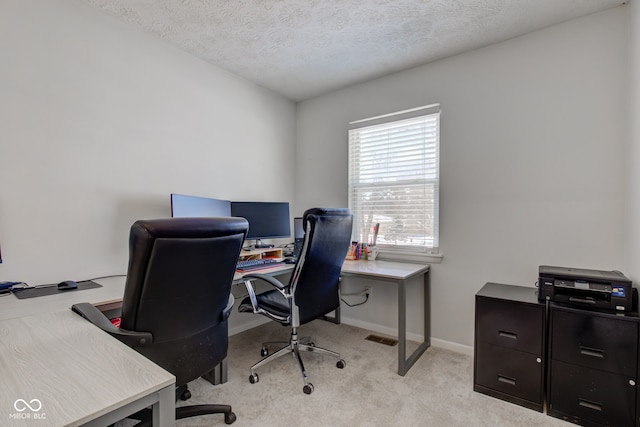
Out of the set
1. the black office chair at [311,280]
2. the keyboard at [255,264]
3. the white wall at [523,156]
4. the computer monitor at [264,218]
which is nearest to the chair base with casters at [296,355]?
the black office chair at [311,280]

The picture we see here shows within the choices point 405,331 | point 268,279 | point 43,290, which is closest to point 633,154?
point 405,331

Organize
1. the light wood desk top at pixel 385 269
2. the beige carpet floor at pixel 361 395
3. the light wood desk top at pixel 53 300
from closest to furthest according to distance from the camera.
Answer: the light wood desk top at pixel 53 300
the beige carpet floor at pixel 361 395
the light wood desk top at pixel 385 269

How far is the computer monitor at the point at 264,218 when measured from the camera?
9.23 ft

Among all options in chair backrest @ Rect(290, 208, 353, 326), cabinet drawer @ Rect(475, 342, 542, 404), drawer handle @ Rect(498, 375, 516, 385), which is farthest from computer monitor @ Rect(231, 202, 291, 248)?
drawer handle @ Rect(498, 375, 516, 385)

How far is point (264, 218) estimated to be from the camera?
294cm

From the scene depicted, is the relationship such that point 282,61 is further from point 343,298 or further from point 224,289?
point 343,298

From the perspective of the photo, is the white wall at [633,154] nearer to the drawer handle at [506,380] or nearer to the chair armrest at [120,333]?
Answer: the drawer handle at [506,380]

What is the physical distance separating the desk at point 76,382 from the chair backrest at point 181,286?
193mm

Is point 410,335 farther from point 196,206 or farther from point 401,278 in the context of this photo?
point 196,206

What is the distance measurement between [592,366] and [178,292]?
2.17m

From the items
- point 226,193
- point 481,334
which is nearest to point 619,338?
point 481,334

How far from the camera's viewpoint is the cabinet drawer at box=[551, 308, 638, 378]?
1.60 meters

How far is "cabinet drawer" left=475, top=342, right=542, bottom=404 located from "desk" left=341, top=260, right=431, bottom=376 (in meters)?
0.48

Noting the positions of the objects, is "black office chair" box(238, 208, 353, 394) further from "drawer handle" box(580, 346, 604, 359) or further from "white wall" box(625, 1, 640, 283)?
"white wall" box(625, 1, 640, 283)
